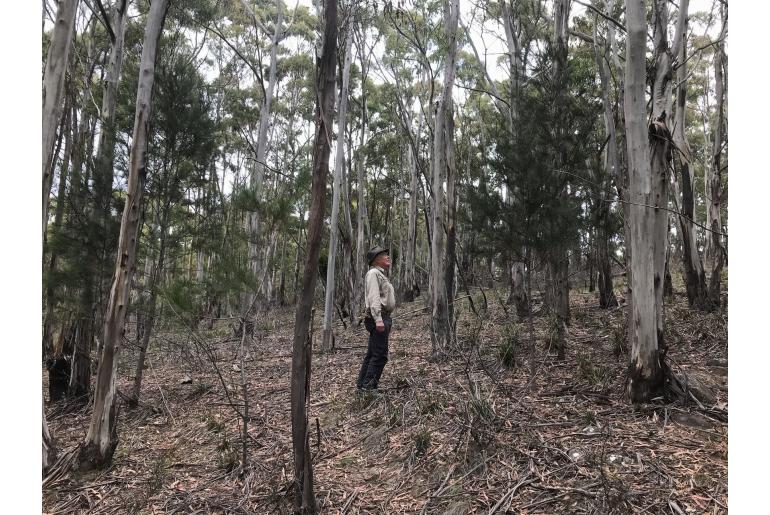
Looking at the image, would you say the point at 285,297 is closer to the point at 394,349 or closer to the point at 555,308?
the point at 394,349

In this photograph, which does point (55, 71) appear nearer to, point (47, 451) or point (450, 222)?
point (47, 451)

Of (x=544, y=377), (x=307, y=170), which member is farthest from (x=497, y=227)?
(x=307, y=170)

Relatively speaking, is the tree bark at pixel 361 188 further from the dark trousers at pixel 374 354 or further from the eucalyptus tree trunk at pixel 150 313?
the dark trousers at pixel 374 354

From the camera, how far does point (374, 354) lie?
17.2 feet

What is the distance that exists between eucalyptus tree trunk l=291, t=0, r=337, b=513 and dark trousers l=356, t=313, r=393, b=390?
246cm

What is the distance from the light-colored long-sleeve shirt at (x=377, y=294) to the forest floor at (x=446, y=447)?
0.99 m

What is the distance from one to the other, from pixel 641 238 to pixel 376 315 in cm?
274

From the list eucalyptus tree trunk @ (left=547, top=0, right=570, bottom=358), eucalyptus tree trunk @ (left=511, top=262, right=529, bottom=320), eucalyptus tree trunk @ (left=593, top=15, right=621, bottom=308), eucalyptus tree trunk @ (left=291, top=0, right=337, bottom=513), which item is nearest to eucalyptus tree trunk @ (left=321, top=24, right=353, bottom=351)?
eucalyptus tree trunk @ (left=547, top=0, right=570, bottom=358)

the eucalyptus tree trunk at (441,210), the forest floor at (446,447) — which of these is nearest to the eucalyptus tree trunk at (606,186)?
the eucalyptus tree trunk at (441,210)

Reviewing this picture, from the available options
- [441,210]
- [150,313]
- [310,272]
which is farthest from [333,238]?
[310,272]

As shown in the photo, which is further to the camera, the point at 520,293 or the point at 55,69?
the point at 520,293

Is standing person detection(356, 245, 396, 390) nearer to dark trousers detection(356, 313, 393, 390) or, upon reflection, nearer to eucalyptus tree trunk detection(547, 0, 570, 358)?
dark trousers detection(356, 313, 393, 390)

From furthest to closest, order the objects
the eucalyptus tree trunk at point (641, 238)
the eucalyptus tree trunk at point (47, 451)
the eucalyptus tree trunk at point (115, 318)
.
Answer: the eucalyptus tree trunk at point (641, 238) < the eucalyptus tree trunk at point (115, 318) < the eucalyptus tree trunk at point (47, 451)

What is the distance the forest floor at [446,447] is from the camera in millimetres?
2904
